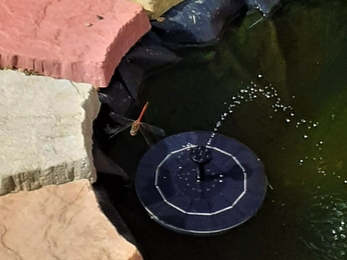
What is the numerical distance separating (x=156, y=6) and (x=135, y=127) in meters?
0.45

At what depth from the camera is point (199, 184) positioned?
49.8 inches

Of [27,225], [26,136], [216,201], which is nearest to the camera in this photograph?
[27,225]

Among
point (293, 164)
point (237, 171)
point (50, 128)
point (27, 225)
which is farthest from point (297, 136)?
point (27, 225)

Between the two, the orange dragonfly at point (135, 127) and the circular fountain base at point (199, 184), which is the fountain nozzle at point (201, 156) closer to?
the circular fountain base at point (199, 184)

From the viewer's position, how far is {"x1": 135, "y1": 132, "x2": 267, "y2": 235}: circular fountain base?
121cm

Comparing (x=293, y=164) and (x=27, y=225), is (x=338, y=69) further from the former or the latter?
(x=27, y=225)

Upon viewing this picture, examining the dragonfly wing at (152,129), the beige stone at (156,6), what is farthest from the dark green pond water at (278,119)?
the beige stone at (156,6)

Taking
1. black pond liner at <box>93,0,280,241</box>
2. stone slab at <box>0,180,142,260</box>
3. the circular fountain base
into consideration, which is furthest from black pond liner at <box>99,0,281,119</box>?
stone slab at <box>0,180,142,260</box>

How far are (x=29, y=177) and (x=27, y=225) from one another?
0.10 m

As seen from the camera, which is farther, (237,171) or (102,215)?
(237,171)

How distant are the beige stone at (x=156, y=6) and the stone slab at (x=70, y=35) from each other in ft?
0.34

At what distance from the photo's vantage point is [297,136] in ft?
4.63

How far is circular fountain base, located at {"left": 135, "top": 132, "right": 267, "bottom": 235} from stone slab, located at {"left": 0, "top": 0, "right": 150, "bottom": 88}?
0.72 feet

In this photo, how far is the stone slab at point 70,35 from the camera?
1.31 metres
